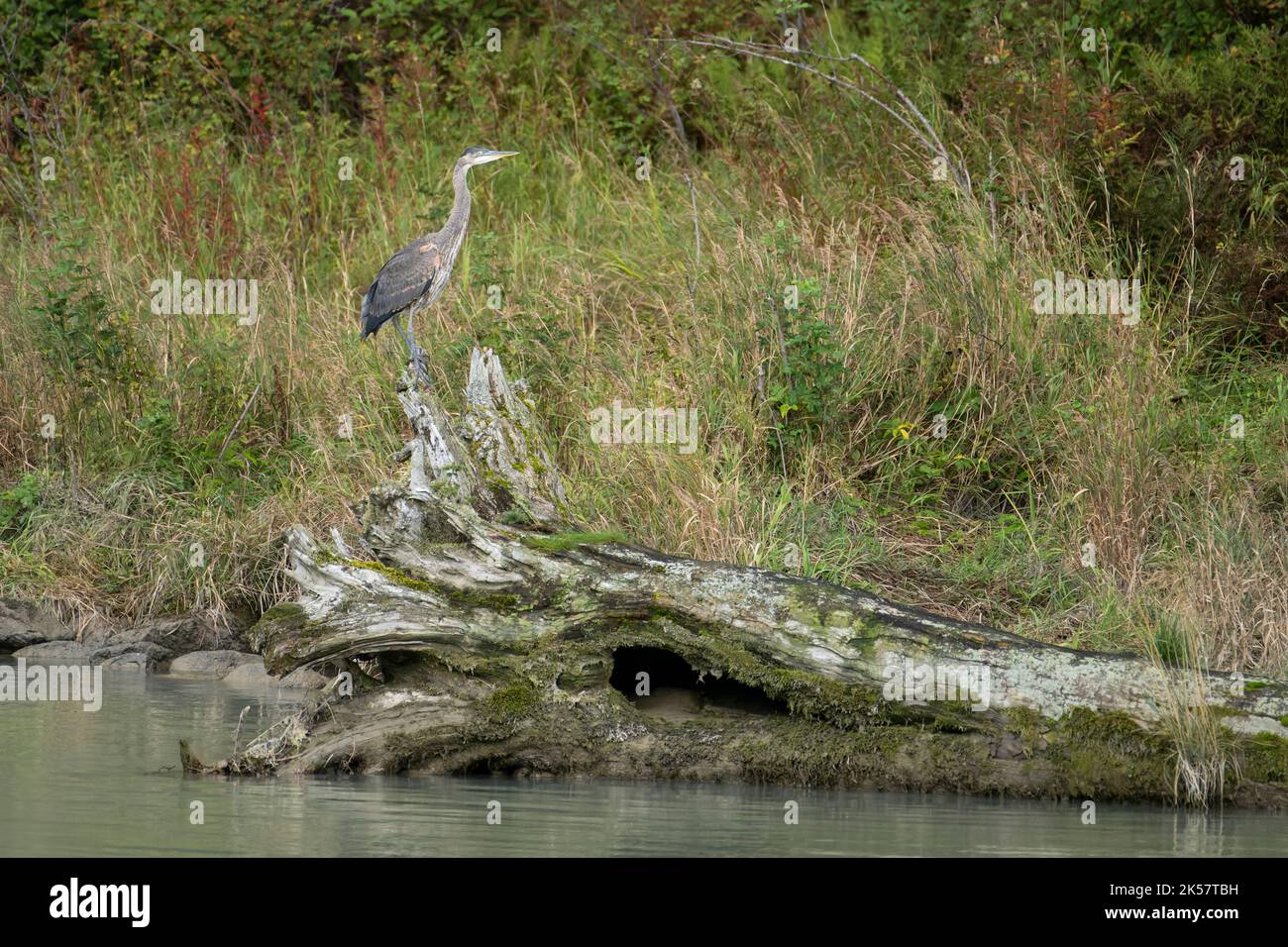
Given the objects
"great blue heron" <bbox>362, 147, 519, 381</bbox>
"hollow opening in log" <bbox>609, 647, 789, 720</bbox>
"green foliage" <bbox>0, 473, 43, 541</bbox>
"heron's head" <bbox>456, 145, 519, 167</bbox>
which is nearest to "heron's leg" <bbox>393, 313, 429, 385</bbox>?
"great blue heron" <bbox>362, 147, 519, 381</bbox>

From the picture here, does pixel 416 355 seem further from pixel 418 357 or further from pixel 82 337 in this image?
pixel 82 337

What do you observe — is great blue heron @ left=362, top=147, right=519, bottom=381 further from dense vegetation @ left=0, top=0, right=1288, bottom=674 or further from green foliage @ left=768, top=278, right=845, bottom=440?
green foliage @ left=768, top=278, right=845, bottom=440

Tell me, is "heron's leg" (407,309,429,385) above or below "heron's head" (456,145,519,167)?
below

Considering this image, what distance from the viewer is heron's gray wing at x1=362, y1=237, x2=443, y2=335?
989 cm

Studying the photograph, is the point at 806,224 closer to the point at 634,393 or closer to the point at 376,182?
the point at 634,393

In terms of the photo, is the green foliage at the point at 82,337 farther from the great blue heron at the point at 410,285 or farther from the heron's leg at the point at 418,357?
the heron's leg at the point at 418,357

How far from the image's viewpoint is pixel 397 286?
32.6 ft

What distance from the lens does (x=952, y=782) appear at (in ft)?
21.6

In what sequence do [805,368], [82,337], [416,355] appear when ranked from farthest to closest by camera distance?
[82,337], [805,368], [416,355]

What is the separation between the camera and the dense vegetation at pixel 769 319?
30.1 ft

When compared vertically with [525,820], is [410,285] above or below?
above

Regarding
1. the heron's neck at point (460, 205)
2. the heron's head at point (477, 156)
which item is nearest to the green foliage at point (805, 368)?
the heron's neck at point (460, 205)

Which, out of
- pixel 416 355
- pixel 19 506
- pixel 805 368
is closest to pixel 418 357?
pixel 416 355

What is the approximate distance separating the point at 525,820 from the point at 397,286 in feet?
15.3
